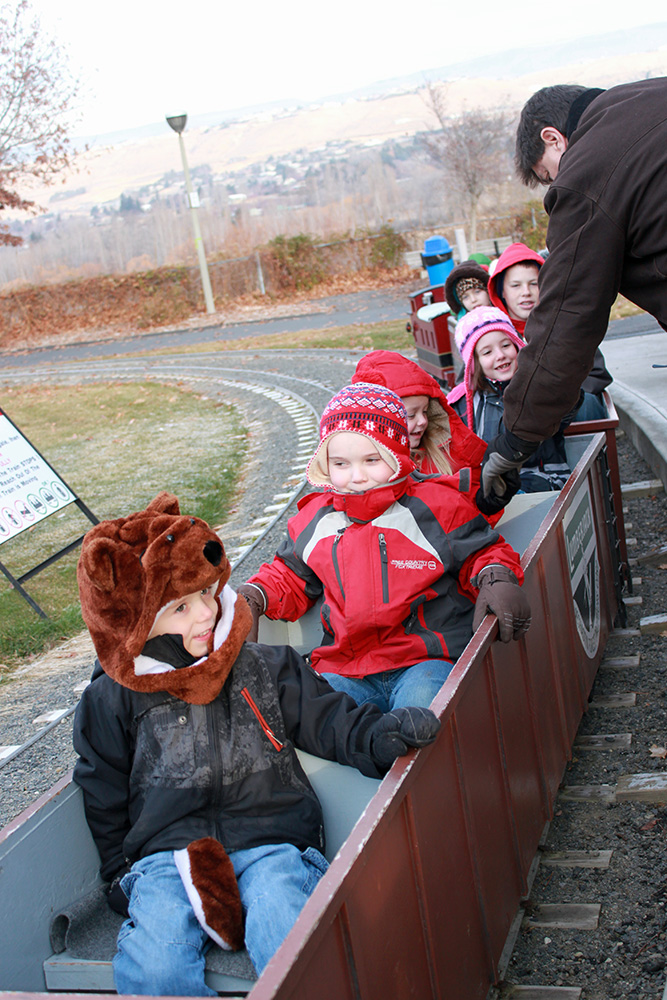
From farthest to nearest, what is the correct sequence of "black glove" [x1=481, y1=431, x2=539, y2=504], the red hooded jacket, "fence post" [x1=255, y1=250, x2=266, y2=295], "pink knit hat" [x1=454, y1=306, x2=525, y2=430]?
"fence post" [x1=255, y1=250, x2=266, y2=295] → "pink knit hat" [x1=454, y1=306, x2=525, y2=430] → the red hooded jacket → "black glove" [x1=481, y1=431, x2=539, y2=504]

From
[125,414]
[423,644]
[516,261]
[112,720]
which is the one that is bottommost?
[125,414]

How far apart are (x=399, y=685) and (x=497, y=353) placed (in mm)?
2351

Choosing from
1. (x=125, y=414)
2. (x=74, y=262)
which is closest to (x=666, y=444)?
(x=125, y=414)

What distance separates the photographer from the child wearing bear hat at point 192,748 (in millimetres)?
2559

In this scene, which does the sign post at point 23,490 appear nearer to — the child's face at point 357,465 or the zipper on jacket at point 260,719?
the child's face at point 357,465

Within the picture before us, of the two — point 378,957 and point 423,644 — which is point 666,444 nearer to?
point 423,644

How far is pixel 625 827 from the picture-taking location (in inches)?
152

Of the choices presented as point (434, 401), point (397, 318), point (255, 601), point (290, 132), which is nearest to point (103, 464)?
point (434, 401)

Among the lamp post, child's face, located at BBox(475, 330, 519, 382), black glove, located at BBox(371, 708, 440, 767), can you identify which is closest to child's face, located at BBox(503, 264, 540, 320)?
child's face, located at BBox(475, 330, 519, 382)

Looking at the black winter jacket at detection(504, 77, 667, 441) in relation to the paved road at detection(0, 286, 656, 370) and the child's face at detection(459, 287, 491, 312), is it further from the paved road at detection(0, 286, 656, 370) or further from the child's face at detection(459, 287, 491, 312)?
the paved road at detection(0, 286, 656, 370)

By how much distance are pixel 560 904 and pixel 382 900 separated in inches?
66.2

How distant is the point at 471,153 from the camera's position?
3084 cm

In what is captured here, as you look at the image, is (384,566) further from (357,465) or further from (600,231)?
(600,231)

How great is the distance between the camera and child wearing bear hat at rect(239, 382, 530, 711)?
140 inches
